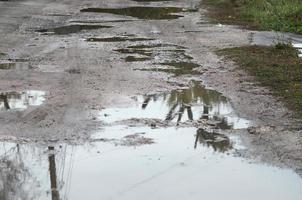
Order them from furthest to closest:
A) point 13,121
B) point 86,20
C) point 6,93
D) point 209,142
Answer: point 86,20 → point 6,93 → point 13,121 → point 209,142

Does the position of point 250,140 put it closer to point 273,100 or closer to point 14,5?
point 273,100

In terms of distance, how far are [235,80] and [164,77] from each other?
1.34m

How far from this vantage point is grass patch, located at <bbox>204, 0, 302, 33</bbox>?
17969mm

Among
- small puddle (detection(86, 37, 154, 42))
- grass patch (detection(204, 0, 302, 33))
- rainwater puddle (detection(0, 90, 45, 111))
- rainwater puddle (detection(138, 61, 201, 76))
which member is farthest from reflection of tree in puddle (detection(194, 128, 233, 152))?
grass patch (detection(204, 0, 302, 33))

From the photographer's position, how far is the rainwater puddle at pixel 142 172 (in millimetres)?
5891

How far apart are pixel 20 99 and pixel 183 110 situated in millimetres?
2680

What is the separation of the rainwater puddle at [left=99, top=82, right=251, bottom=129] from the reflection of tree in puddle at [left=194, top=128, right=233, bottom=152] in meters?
0.35

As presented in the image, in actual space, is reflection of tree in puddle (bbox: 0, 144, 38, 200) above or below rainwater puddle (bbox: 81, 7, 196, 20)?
below

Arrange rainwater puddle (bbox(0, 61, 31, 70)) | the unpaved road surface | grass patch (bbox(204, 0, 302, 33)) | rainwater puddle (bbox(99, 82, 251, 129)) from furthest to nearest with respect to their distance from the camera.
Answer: grass patch (bbox(204, 0, 302, 33)) < rainwater puddle (bbox(0, 61, 31, 70)) < rainwater puddle (bbox(99, 82, 251, 129)) < the unpaved road surface

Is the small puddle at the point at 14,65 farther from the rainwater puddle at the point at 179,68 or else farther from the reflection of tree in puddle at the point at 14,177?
the reflection of tree in puddle at the point at 14,177

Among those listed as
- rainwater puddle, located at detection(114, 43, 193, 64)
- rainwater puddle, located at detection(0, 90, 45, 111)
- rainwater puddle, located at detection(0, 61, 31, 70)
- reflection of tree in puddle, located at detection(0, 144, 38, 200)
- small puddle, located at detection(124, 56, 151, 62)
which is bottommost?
reflection of tree in puddle, located at detection(0, 144, 38, 200)

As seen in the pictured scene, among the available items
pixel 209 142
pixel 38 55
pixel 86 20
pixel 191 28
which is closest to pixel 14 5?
pixel 86 20

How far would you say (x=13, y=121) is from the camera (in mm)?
8141

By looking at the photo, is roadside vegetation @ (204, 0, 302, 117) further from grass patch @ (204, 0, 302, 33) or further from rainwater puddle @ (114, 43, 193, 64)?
rainwater puddle @ (114, 43, 193, 64)
